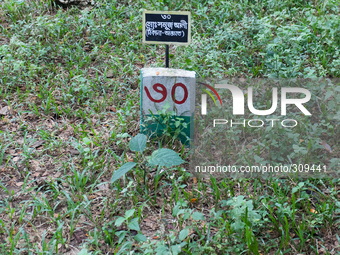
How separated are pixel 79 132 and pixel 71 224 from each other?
3.80 ft

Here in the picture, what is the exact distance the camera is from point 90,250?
7.32 feet

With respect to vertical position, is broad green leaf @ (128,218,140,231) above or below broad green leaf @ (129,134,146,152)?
below

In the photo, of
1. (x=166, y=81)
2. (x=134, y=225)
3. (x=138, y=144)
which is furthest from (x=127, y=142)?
(x=134, y=225)

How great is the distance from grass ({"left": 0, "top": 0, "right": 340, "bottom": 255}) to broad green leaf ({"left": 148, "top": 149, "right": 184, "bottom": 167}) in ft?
0.64

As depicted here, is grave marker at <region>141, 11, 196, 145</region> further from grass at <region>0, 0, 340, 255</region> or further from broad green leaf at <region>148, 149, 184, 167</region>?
broad green leaf at <region>148, 149, 184, 167</region>

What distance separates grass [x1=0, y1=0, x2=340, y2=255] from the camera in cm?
225

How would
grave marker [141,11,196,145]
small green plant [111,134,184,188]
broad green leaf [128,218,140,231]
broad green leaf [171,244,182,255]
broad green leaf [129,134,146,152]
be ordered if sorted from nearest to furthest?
broad green leaf [171,244,182,255], broad green leaf [128,218,140,231], small green plant [111,134,184,188], broad green leaf [129,134,146,152], grave marker [141,11,196,145]

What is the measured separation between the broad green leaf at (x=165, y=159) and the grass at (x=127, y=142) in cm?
19

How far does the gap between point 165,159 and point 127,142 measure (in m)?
0.73

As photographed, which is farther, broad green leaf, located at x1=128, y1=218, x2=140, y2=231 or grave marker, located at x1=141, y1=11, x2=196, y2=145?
grave marker, located at x1=141, y1=11, x2=196, y2=145

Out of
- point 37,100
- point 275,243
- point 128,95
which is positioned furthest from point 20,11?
point 275,243

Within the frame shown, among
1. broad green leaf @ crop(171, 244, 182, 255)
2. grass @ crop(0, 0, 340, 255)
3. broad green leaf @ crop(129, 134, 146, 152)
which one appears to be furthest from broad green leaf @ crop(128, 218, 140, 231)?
broad green leaf @ crop(129, 134, 146, 152)

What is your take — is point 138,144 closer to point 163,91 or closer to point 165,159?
point 165,159

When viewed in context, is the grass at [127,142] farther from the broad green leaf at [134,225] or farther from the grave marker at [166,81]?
the grave marker at [166,81]
